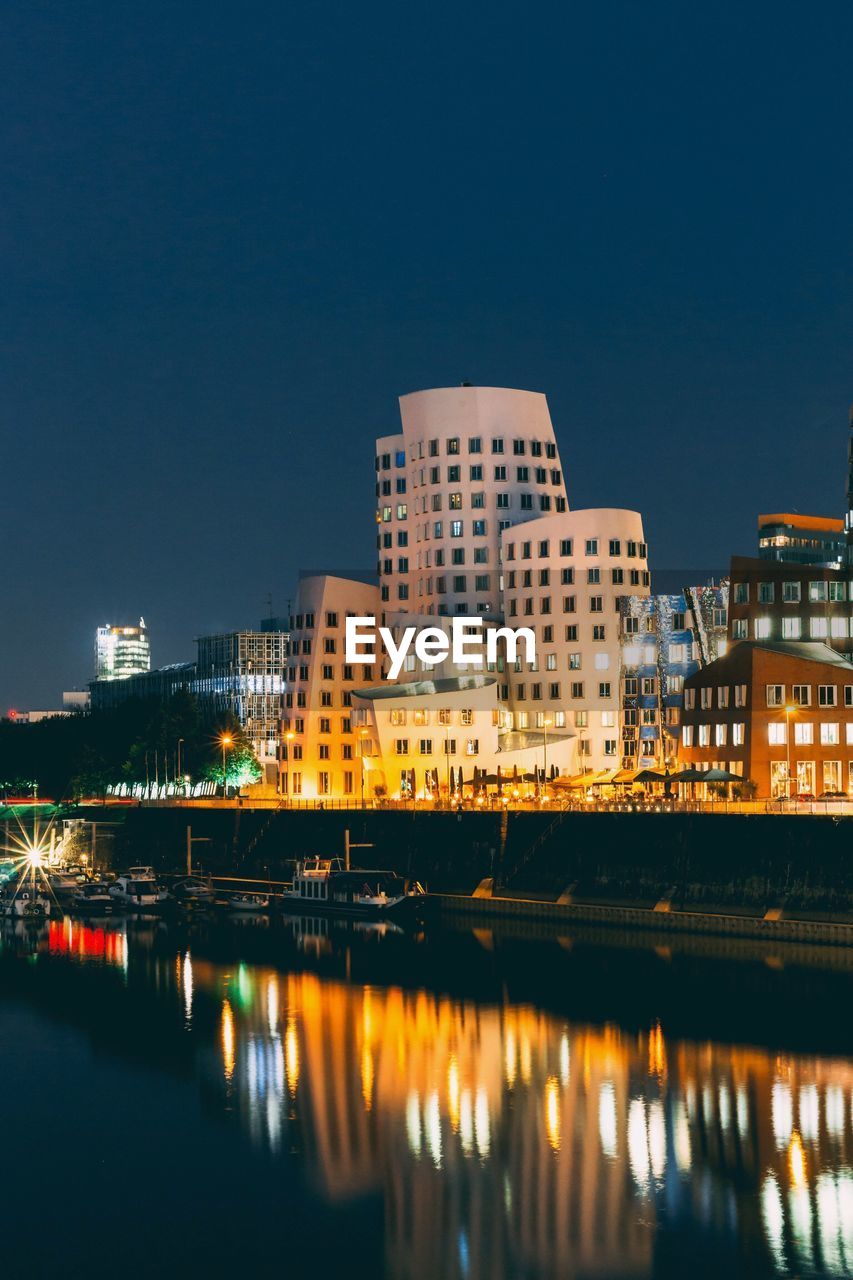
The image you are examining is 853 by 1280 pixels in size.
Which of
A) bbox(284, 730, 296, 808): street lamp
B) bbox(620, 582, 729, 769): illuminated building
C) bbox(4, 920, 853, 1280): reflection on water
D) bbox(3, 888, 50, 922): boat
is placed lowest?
bbox(4, 920, 853, 1280): reflection on water

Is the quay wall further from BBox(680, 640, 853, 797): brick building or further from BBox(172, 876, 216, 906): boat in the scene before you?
BBox(680, 640, 853, 797): brick building

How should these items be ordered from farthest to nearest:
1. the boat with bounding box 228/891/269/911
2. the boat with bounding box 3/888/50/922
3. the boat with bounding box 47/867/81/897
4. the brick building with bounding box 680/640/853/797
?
the boat with bounding box 47/867/81/897
the boat with bounding box 3/888/50/922
the boat with bounding box 228/891/269/911
the brick building with bounding box 680/640/853/797

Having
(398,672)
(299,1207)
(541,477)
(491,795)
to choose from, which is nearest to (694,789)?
(491,795)

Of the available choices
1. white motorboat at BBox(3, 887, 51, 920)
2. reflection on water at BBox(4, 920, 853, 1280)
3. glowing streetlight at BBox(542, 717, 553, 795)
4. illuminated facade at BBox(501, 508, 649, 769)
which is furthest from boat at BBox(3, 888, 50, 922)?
illuminated facade at BBox(501, 508, 649, 769)

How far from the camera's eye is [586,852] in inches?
4879

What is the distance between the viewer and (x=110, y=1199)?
196ft

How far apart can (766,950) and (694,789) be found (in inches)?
1440

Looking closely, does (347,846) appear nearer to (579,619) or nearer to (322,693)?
(579,619)

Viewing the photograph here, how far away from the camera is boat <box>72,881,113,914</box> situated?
479ft

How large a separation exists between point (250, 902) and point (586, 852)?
32677mm

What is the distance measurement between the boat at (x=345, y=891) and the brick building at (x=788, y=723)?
27504 mm

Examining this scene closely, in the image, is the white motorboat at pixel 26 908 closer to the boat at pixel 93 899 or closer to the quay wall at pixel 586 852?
the boat at pixel 93 899

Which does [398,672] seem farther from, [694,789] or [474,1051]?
[474,1051]

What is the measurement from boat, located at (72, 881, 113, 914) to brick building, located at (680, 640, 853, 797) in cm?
5201
